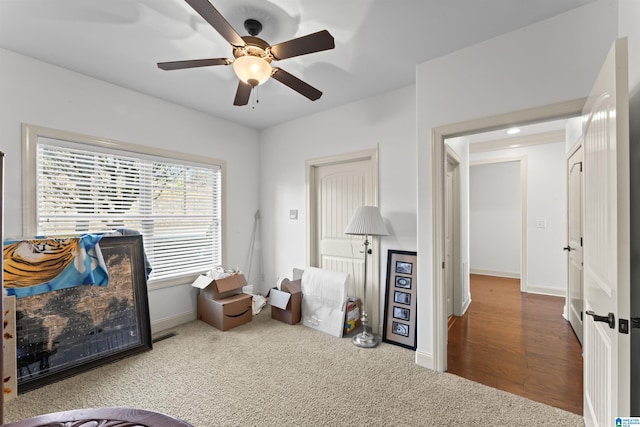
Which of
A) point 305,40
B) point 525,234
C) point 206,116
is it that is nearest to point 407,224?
point 305,40

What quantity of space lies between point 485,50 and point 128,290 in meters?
3.81

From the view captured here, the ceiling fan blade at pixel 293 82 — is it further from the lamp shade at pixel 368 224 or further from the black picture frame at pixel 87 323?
the black picture frame at pixel 87 323

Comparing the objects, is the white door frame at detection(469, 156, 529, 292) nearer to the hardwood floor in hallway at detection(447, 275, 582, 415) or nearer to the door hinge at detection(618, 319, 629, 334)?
the hardwood floor in hallway at detection(447, 275, 582, 415)

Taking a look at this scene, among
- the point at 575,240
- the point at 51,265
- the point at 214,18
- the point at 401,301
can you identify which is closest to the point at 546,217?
the point at 575,240

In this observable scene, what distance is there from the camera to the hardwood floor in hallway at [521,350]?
6.97ft

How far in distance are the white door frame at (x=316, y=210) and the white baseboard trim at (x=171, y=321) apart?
1589 millimetres

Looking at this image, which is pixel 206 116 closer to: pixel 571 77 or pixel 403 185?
pixel 403 185

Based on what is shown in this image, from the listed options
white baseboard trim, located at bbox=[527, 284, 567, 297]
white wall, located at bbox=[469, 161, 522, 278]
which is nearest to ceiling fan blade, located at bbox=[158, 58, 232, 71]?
white baseboard trim, located at bbox=[527, 284, 567, 297]

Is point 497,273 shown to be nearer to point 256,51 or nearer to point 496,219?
point 496,219

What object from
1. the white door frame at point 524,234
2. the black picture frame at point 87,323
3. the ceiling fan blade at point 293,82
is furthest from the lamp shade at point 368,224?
the white door frame at point 524,234

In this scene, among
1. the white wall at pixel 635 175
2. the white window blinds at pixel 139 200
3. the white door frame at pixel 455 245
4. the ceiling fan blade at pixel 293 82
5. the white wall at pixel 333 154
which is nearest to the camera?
the white wall at pixel 635 175

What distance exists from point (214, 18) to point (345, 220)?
8.23 feet

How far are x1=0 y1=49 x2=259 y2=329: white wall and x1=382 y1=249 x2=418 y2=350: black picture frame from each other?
86.8 inches

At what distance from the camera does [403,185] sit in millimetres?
2938
